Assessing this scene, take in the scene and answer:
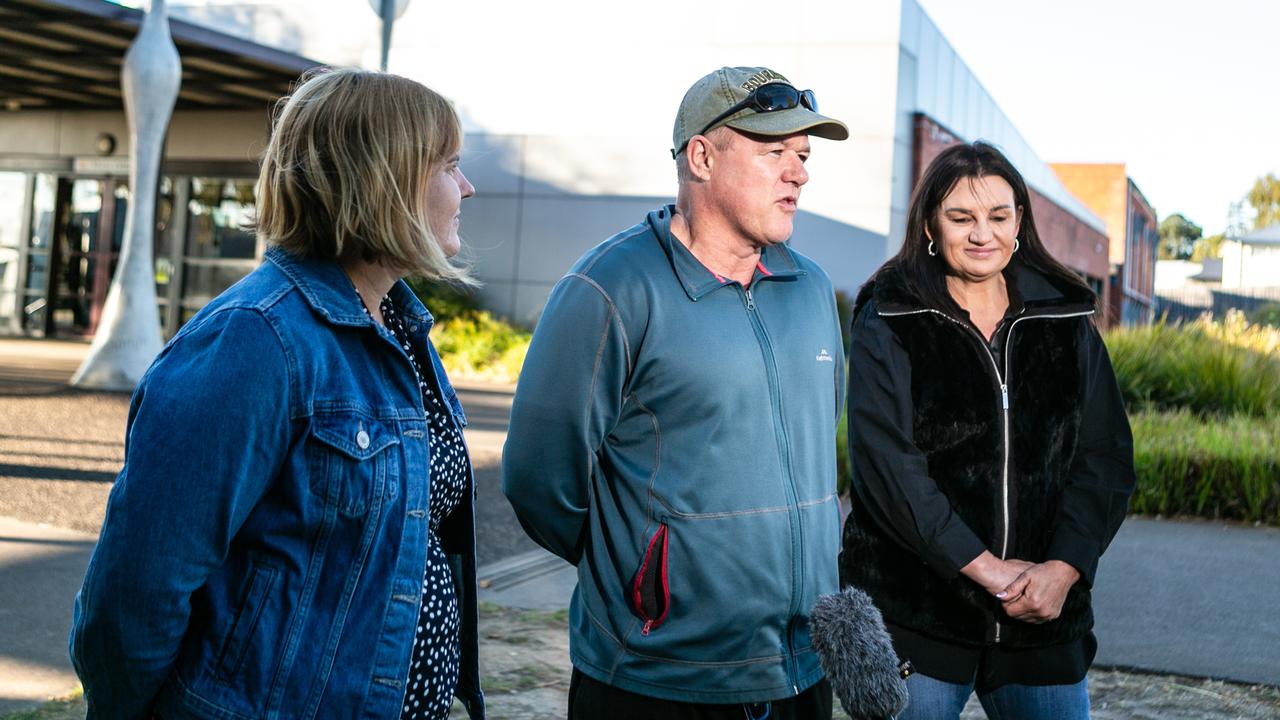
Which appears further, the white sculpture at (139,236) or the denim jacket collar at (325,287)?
the white sculpture at (139,236)

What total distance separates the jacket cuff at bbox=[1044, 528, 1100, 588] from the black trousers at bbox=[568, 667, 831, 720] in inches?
26.7

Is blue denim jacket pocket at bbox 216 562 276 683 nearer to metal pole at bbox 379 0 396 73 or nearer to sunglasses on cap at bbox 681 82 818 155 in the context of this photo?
sunglasses on cap at bbox 681 82 818 155

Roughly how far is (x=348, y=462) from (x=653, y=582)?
901mm

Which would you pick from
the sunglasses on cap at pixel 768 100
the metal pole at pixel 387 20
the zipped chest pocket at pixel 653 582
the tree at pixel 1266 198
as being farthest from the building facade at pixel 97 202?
the tree at pixel 1266 198

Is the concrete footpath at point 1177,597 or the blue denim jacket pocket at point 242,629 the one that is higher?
the blue denim jacket pocket at point 242,629

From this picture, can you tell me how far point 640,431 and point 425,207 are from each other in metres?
0.81

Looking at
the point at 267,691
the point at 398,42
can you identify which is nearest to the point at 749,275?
the point at 267,691

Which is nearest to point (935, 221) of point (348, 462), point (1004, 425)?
point (1004, 425)

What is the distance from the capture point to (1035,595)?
2939mm

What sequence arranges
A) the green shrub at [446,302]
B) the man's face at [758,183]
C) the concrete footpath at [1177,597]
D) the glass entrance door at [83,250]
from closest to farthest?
the man's face at [758,183], the concrete footpath at [1177,597], the green shrub at [446,302], the glass entrance door at [83,250]

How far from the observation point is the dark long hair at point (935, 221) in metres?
3.25

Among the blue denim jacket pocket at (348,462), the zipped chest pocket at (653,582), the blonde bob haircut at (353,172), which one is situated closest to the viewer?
the blue denim jacket pocket at (348,462)

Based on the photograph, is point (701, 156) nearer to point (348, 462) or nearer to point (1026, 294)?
point (1026, 294)

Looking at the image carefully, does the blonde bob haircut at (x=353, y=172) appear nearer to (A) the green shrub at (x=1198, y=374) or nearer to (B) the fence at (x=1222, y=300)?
(A) the green shrub at (x=1198, y=374)
